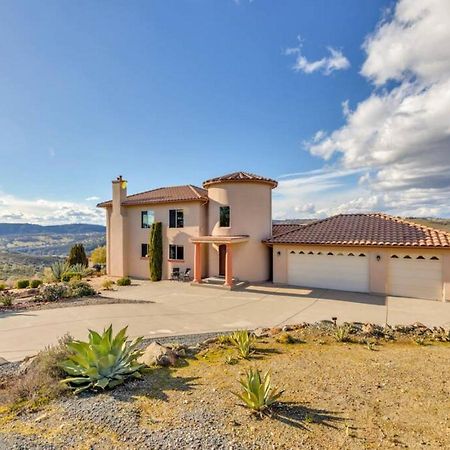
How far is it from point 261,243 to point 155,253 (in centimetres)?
857

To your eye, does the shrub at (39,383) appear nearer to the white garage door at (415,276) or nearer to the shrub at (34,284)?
the shrub at (34,284)

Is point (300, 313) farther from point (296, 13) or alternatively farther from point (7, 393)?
point (296, 13)

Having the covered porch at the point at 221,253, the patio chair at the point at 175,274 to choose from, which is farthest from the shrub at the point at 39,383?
the patio chair at the point at 175,274

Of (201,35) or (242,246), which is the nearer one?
(201,35)

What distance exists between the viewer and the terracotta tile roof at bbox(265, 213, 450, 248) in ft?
56.2

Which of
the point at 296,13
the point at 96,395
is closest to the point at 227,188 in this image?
the point at 296,13

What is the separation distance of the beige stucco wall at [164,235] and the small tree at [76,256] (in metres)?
4.39

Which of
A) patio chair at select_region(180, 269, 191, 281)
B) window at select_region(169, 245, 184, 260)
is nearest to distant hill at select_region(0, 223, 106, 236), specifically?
window at select_region(169, 245, 184, 260)

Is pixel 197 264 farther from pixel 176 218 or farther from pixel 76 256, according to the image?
pixel 76 256

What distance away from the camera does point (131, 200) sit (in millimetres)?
25953

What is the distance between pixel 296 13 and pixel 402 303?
50.9ft

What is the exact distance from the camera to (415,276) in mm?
17016

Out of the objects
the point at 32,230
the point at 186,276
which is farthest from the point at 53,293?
the point at 32,230

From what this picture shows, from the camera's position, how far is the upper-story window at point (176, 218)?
2381 centimetres
